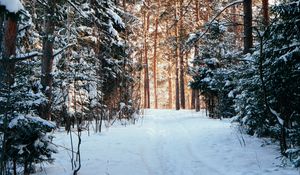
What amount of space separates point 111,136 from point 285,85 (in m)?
6.42

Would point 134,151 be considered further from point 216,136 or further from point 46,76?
point 46,76

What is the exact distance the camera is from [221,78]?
55.1 feet

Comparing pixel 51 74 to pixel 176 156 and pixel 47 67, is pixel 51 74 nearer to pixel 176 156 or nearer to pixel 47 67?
pixel 47 67

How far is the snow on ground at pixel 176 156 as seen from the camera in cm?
700

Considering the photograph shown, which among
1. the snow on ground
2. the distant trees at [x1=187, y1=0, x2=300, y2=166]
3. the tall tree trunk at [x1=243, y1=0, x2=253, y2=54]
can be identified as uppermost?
the tall tree trunk at [x1=243, y1=0, x2=253, y2=54]

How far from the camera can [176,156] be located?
8336 mm

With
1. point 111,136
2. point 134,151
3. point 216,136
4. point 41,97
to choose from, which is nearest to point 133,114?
point 111,136

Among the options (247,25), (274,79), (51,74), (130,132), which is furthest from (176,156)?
(247,25)

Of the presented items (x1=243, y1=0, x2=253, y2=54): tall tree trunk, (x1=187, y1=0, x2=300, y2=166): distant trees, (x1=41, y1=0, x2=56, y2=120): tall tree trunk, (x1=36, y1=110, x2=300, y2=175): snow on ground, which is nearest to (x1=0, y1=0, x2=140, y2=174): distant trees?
(x1=41, y1=0, x2=56, y2=120): tall tree trunk

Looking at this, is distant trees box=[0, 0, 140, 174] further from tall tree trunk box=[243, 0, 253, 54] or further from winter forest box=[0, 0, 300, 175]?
tall tree trunk box=[243, 0, 253, 54]

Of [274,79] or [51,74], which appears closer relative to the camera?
[274,79]

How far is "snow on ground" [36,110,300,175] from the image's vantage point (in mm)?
7000

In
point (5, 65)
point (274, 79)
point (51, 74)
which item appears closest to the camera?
point (5, 65)

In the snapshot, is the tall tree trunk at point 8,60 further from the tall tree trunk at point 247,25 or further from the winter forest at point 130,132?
the tall tree trunk at point 247,25
